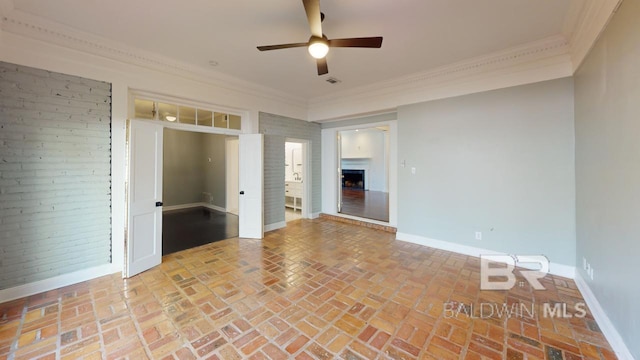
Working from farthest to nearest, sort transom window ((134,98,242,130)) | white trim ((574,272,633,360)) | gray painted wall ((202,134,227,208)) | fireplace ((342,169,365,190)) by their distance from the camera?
fireplace ((342,169,365,190))
gray painted wall ((202,134,227,208))
transom window ((134,98,242,130))
white trim ((574,272,633,360))

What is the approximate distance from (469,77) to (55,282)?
609cm

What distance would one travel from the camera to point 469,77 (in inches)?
144

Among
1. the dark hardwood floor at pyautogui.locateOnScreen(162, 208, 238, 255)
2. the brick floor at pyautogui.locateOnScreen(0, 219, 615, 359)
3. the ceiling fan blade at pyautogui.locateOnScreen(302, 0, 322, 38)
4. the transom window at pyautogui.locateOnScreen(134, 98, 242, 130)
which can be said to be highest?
the ceiling fan blade at pyautogui.locateOnScreen(302, 0, 322, 38)

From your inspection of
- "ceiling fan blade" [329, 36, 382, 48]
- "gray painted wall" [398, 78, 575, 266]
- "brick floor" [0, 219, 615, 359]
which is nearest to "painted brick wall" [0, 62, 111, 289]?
"brick floor" [0, 219, 615, 359]

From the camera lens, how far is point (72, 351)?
182cm

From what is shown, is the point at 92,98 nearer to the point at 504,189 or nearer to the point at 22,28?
the point at 22,28

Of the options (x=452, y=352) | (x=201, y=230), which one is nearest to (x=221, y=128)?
(x=201, y=230)

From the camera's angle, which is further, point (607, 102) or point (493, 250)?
point (493, 250)

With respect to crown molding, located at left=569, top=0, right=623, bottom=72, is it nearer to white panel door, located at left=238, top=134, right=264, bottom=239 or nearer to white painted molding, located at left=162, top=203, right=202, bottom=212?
white panel door, located at left=238, top=134, right=264, bottom=239

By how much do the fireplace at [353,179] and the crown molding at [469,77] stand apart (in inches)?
273

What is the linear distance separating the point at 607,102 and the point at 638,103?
24.5 inches

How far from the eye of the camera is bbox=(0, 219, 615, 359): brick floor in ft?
6.01

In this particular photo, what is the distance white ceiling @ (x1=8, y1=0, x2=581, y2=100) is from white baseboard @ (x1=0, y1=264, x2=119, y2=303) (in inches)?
113

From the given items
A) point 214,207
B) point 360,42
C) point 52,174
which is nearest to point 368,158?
point 214,207
